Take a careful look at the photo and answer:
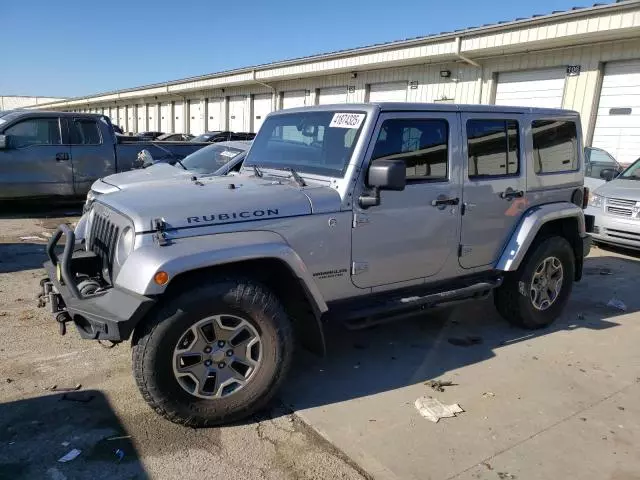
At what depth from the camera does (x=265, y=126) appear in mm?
4699

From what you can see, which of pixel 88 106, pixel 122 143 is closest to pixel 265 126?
pixel 122 143

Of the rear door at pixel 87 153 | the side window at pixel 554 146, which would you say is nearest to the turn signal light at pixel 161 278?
the side window at pixel 554 146

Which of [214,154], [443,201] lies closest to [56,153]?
[214,154]

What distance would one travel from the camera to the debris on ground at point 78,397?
11.1 feet

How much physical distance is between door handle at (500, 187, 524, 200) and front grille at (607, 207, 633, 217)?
184 inches

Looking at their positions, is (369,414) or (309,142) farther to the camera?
(309,142)

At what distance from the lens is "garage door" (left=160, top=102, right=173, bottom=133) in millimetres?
35344

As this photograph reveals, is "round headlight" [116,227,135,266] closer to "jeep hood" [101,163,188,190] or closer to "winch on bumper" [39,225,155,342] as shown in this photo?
"winch on bumper" [39,225,155,342]

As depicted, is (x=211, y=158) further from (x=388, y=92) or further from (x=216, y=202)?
(x=388, y=92)

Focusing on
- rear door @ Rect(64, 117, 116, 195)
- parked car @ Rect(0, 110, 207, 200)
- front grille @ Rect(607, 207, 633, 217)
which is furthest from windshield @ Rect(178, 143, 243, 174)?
front grille @ Rect(607, 207, 633, 217)

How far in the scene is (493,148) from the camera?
443cm

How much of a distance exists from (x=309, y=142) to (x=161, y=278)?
1.82 m

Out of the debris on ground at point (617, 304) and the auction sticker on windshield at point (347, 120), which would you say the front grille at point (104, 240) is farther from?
the debris on ground at point (617, 304)

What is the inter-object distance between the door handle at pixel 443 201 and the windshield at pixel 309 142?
2.68 ft
